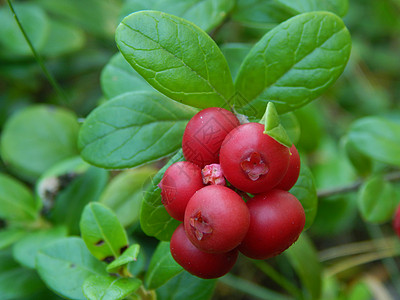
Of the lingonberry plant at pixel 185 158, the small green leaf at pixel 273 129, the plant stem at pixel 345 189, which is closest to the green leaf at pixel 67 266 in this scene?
the lingonberry plant at pixel 185 158

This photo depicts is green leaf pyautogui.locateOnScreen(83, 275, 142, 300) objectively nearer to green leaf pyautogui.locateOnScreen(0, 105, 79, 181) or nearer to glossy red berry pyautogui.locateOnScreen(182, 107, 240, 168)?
glossy red berry pyautogui.locateOnScreen(182, 107, 240, 168)

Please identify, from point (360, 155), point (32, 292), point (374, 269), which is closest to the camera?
point (32, 292)

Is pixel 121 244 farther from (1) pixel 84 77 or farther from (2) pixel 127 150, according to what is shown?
(1) pixel 84 77

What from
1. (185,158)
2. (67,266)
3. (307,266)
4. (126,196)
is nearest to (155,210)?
(185,158)

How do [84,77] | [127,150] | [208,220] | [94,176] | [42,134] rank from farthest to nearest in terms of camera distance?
1. [84,77]
2. [42,134]
3. [94,176]
4. [127,150]
5. [208,220]

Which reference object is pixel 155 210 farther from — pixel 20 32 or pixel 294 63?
pixel 20 32

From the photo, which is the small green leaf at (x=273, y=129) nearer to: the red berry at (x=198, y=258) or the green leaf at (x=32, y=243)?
the red berry at (x=198, y=258)

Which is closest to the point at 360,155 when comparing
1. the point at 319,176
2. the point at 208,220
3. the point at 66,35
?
the point at 319,176

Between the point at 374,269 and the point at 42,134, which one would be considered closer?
the point at 42,134

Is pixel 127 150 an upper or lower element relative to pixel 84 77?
upper
